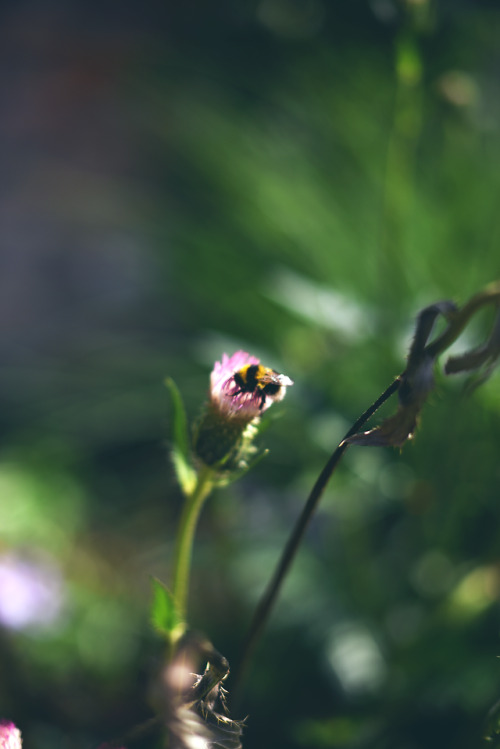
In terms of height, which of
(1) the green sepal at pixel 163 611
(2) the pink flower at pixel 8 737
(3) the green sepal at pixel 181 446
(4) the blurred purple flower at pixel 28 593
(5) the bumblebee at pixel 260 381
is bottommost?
(2) the pink flower at pixel 8 737

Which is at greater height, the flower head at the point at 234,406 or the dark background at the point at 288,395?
the dark background at the point at 288,395

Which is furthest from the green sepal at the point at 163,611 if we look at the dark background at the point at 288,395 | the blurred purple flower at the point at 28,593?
the blurred purple flower at the point at 28,593

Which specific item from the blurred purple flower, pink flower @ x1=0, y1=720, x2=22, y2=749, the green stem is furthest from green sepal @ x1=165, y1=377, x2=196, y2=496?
the blurred purple flower

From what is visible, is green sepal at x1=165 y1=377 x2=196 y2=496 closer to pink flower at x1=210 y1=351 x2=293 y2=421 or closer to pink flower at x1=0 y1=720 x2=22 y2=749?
pink flower at x1=210 y1=351 x2=293 y2=421

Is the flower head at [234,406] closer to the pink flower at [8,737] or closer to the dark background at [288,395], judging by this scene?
the dark background at [288,395]

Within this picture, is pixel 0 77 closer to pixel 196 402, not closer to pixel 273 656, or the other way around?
pixel 196 402

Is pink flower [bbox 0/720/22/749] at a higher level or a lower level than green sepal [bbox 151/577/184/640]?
lower

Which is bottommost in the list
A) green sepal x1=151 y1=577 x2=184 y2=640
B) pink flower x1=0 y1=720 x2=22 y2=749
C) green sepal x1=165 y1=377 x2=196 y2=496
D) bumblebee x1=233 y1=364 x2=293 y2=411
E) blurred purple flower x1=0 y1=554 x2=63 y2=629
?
pink flower x1=0 y1=720 x2=22 y2=749
